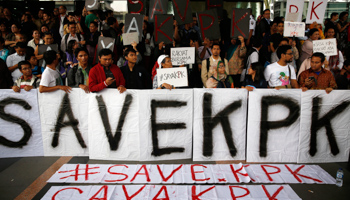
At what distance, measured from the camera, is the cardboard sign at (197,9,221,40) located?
5734mm

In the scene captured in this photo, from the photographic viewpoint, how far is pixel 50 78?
4.50 m

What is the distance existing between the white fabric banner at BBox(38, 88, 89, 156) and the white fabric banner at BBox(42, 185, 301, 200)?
1.15 meters

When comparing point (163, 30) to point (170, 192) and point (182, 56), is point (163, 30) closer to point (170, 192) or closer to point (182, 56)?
point (182, 56)

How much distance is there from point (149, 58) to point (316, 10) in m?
3.93

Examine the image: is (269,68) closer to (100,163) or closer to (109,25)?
(100,163)

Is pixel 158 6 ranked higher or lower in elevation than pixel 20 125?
higher

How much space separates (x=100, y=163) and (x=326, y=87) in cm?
408

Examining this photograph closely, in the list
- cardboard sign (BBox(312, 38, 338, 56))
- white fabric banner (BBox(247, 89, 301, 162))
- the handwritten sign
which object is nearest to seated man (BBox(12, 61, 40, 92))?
the handwritten sign

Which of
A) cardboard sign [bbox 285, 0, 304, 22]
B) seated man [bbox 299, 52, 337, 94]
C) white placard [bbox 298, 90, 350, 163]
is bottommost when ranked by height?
white placard [bbox 298, 90, 350, 163]

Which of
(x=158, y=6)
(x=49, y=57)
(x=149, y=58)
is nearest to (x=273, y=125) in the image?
(x=149, y=58)

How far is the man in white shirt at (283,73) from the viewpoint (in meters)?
4.61

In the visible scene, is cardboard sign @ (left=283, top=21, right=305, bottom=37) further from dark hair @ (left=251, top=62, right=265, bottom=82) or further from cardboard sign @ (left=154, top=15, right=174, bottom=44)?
cardboard sign @ (left=154, top=15, right=174, bottom=44)

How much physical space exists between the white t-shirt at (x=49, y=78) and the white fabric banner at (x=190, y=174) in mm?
1414

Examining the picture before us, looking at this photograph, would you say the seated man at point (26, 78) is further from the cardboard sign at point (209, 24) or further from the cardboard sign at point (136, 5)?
the cardboard sign at point (209, 24)
